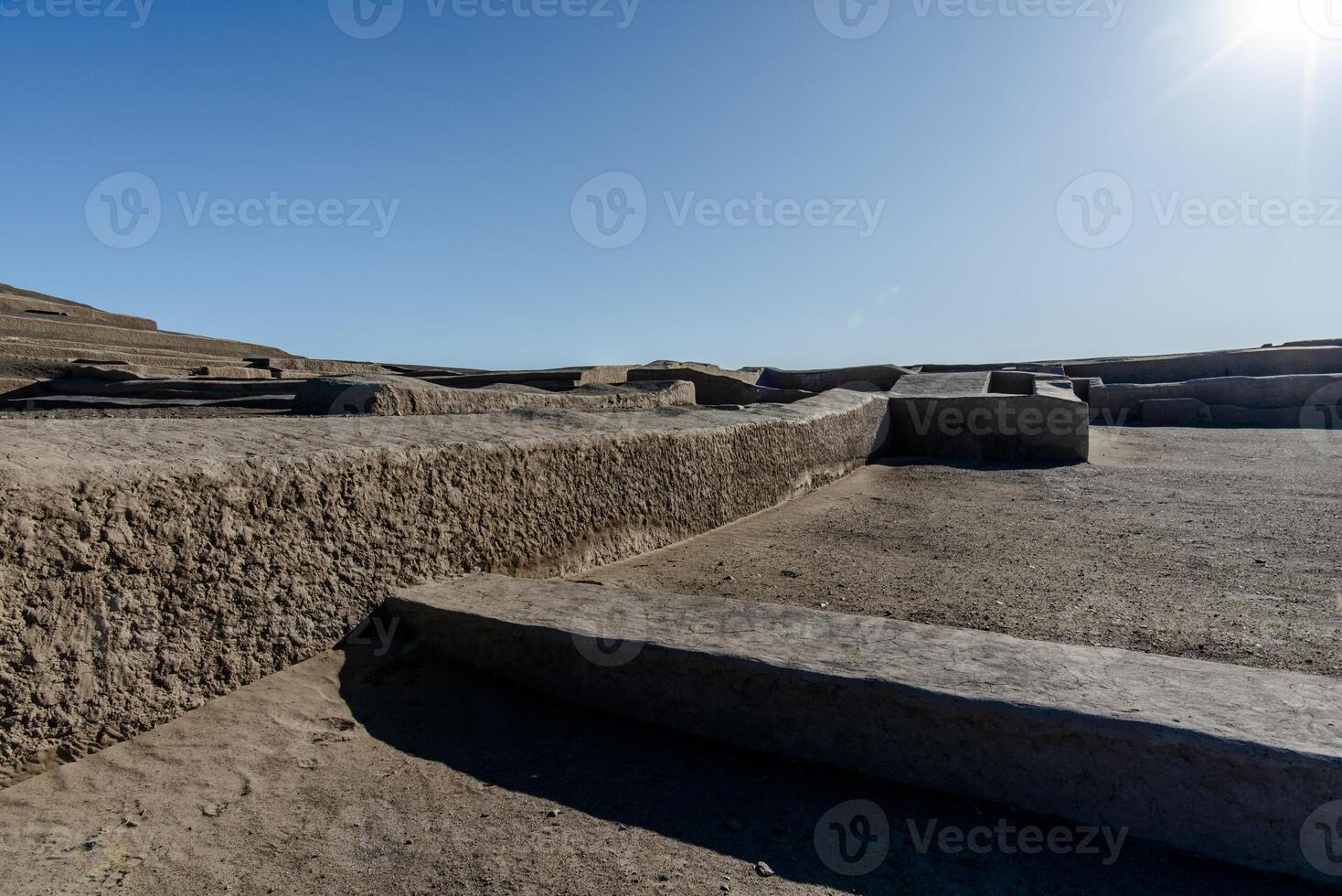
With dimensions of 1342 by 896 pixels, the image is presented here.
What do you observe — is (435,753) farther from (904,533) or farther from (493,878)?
(904,533)

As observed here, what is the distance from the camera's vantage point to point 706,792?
5.78 feet

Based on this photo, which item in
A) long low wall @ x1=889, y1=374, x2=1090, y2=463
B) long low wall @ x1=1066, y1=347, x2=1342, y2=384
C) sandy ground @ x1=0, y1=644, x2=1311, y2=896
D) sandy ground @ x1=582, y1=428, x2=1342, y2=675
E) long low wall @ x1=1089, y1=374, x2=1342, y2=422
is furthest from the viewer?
long low wall @ x1=1066, y1=347, x2=1342, y2=384

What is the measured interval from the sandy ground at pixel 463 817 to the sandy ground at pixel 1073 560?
45.2 inches

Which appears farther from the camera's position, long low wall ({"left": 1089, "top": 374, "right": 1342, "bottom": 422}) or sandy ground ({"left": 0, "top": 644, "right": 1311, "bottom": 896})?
long low wall ({"left": 1089, "top": 374, "right": 1342, "bottom": 422})

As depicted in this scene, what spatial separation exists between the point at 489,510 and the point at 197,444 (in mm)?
978

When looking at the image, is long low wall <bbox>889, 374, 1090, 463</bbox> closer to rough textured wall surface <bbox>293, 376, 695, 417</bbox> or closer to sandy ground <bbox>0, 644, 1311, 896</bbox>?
rough textured wall surface <bbox>293, 376, 695, 417</bbox>

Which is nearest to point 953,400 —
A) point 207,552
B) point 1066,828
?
point 1066,828

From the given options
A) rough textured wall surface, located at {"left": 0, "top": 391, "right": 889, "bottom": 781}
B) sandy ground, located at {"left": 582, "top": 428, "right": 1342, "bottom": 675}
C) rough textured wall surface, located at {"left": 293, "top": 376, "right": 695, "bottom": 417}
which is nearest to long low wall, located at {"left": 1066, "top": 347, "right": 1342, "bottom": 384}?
sandy ground, located at {"left": 582, "top": 428, "right": 1342, "bottom": 675}

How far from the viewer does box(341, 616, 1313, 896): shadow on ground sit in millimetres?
1442

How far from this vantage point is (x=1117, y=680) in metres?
1.72

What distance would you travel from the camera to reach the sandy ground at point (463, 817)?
1420 millimetres

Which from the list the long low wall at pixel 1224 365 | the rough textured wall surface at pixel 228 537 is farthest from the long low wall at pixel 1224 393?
the rough textured wall surface at pixel 228 537

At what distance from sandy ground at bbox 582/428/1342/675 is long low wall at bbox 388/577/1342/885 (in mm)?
768

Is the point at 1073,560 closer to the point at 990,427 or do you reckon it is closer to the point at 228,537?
the point at 228,537
